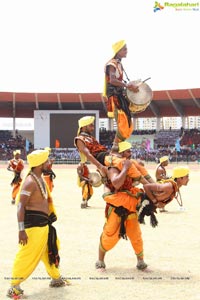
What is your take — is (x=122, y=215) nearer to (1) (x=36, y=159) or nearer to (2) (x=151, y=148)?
(1) (x=36, y=159)

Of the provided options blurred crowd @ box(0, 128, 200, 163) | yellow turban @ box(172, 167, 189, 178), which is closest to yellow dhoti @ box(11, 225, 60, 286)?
yellow turban @ box(172, 167, 189, 178)

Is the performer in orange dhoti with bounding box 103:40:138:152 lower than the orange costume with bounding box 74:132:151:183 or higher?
higher

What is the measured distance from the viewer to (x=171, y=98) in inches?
1961

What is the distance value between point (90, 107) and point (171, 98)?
1044cm

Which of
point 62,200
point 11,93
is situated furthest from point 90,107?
point 62,200

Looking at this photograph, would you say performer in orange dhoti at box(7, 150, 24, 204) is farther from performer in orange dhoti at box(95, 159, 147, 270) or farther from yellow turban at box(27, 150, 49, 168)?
yellow turban at box(27, 150, 49, 168)

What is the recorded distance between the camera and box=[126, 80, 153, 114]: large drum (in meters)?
6.02

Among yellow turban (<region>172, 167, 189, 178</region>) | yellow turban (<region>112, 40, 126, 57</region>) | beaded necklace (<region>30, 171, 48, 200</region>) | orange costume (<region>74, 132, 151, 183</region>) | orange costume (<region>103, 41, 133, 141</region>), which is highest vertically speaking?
yellow turban (<region>112, 40, 126, 57</region>)

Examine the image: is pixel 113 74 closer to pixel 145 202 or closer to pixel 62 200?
pixel 145 202

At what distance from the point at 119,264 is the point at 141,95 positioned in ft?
7.90

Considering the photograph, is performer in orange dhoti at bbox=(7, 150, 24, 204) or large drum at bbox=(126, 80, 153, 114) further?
performer in orange dhoti at bbox=(7, 150, 24, 204)

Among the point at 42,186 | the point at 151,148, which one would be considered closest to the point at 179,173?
the point at 42,186

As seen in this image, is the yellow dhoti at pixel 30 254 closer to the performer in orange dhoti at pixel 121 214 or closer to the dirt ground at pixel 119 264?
the dirt ground at pixel 119 264

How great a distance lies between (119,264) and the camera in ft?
20.4
